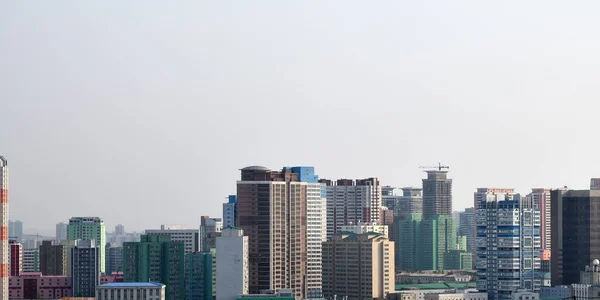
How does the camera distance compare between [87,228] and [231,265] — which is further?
[87,228]

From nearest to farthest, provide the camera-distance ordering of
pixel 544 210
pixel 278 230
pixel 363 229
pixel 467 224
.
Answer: pixel 278 230 → pixel 363 229 → pixel 544 210 → pixel 467 224

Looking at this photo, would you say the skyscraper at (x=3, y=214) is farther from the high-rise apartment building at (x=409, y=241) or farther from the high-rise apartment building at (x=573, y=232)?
the high-rise apartment building at (x=409, y=241)

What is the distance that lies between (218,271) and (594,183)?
32.1m

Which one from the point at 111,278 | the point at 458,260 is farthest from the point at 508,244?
the point at 458,260

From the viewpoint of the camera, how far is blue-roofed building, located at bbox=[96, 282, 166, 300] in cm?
7050

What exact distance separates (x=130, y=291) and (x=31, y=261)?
40.6 meters

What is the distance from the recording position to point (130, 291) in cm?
7050

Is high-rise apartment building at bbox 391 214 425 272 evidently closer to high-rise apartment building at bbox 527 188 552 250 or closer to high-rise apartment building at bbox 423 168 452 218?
high-rise apartment building at bbox 423 168 452 218

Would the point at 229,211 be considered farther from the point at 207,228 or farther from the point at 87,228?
the point at 87,228

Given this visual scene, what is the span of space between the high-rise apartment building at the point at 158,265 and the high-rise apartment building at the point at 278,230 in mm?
4328

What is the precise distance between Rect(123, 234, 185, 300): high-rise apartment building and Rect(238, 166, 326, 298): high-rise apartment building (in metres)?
4.33

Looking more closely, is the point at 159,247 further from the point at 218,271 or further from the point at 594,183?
the point at 594,183

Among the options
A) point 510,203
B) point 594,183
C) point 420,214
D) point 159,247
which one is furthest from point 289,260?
point 420,214

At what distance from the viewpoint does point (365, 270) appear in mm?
88125
